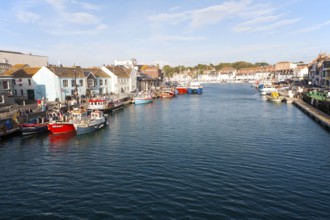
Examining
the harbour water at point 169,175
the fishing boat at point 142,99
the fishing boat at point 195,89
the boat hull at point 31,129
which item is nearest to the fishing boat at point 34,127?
the boat hull at point 31,129

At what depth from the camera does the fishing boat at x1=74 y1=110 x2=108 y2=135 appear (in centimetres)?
3569

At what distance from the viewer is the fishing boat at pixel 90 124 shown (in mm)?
35688

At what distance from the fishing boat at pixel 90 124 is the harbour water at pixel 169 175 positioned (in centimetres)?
174

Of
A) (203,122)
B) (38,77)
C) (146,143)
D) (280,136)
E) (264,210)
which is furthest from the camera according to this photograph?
(38,77)

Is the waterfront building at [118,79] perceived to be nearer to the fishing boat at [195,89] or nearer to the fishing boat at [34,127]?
the fishing boat at [195,89]

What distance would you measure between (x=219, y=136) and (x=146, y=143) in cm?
964

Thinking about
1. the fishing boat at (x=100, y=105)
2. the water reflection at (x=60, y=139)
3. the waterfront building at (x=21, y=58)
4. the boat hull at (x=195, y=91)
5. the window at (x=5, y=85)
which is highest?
the waterfront building at (x=21, y=58)

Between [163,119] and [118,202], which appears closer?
[118,202]

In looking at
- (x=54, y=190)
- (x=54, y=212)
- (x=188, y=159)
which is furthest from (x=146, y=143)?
(x=54, y=212)

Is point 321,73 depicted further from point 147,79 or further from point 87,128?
point 87,128

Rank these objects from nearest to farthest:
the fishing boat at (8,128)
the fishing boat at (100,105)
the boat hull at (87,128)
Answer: the fishing boat at (8,128)
the boat hull at (87,128)
the fishing boat at (100,105)

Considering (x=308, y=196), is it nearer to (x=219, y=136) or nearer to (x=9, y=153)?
(x=219, y=136)

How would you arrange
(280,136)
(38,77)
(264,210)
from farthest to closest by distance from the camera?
1. (38,77)
2. (280,136)
3. (264,210)

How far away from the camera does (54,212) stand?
49.8 feet
